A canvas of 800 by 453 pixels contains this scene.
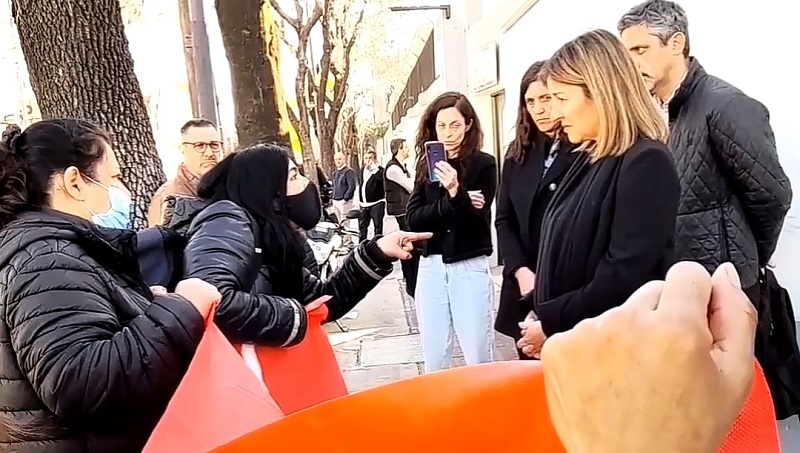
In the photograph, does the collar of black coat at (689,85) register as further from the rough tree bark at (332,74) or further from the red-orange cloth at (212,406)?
the rough tree bark at (332,74)

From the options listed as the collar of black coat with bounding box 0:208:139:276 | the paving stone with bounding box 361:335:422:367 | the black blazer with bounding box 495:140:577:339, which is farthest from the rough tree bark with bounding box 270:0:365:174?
the collar of black coat with bounding box 0:208:139:276

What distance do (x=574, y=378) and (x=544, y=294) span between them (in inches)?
83.8

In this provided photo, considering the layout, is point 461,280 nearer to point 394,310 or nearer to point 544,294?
point 544,294

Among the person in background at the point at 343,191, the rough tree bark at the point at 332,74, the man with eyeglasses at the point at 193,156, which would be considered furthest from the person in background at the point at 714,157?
the rough tree bark at the point at 332,74

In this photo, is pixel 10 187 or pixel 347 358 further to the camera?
pixel 347 358

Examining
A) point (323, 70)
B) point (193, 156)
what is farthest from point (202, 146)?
point (323, 70)

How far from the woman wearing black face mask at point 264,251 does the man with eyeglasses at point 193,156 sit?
1.27 m

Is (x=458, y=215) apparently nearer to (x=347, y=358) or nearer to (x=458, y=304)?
(x=458, y=304)

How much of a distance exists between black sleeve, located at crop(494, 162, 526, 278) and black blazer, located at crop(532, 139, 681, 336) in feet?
3.99

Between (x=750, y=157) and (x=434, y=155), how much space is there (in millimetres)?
1934

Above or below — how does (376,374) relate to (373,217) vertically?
above

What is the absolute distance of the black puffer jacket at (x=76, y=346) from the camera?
191cm

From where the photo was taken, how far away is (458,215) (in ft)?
14.9

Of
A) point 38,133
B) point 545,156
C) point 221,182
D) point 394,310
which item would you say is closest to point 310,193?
point 221,182
